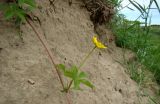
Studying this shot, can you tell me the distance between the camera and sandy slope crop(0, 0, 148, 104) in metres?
2.50

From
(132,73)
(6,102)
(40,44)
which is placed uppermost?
(40,44)

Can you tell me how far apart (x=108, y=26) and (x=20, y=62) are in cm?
126

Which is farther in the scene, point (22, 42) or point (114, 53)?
point (114, 53)

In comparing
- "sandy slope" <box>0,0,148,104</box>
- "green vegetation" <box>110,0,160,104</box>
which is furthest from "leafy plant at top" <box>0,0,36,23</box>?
"green vegetation" <box>110,0,160,104</box>

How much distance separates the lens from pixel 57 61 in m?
2.81

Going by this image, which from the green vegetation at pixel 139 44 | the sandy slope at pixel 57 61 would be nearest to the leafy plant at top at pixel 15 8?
the sandy slope at pixel 57 61

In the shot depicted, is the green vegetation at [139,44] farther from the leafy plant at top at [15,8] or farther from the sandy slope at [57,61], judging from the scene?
the leafy plant at top at [15,8]

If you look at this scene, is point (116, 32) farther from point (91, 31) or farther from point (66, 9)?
point (66, 9)

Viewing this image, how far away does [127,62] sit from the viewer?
353cm

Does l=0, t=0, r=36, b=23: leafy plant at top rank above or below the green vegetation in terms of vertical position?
above

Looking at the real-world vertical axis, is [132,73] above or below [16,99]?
below

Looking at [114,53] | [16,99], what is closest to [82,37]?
[114,53]

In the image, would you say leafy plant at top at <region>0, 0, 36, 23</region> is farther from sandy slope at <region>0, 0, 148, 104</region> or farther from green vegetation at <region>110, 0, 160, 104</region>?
green vegetation at <region>110, 0, 160, 104</region>

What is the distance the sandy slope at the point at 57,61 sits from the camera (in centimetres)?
250
